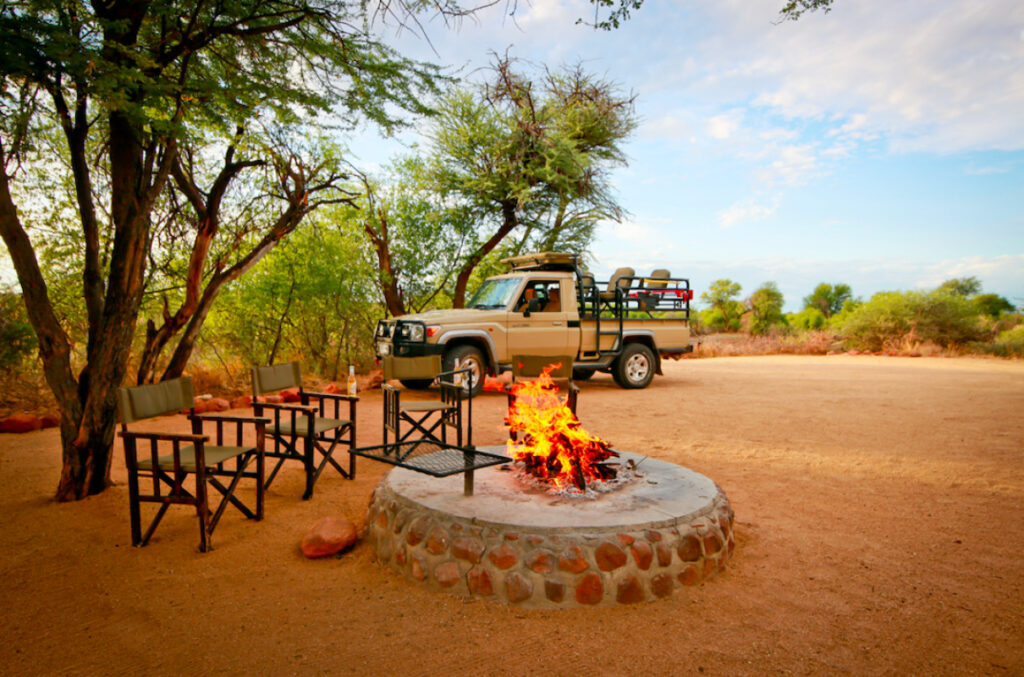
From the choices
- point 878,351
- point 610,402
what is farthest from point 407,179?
point 878,351

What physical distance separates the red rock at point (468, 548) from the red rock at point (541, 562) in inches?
9.9

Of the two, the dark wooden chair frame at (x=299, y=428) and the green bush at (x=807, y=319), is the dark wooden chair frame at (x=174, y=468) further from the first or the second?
the green bush at (x=807, y=319)

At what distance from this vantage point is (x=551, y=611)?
8.84 ft

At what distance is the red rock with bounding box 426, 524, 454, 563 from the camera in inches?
115

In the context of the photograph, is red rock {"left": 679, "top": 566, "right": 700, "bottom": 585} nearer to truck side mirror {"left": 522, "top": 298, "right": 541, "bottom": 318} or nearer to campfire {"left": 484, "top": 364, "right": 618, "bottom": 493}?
campfire {"left": 484, "top": 364, "right": 618, "bottom": 493}

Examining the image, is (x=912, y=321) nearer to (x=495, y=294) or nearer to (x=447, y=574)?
(x=495, y=294)

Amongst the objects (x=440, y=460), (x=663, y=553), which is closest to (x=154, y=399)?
(x=440, y=460)

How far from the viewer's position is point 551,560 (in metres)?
2.75

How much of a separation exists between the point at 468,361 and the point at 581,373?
3.25 m

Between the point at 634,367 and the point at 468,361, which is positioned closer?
the point at 468,361

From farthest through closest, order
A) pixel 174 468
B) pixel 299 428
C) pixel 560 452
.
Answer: pixel 299 428 → pixel 560 452 → pixel 174 468

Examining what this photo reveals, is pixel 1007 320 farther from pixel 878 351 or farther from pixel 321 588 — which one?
pixel 321 588

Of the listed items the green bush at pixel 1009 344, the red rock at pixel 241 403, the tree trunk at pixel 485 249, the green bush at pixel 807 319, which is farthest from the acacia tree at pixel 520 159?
the green bush at pixel 807 319

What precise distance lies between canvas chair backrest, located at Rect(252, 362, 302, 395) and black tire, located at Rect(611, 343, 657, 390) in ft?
22.0
